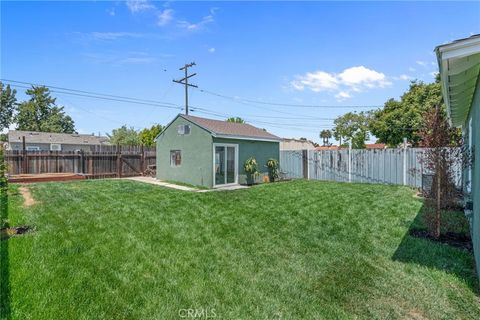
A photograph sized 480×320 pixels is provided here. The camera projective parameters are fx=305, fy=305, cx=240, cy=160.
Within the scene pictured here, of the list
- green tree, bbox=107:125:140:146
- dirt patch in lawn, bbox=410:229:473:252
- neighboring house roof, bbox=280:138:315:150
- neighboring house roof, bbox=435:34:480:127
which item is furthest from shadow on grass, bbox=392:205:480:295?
→ green tree, bbox=107:125:140:146

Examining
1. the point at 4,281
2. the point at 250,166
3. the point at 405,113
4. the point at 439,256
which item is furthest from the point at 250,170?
the point at 405,113

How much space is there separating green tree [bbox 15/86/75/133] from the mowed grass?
44.8m

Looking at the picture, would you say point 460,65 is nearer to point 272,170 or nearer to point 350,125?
point 272,170

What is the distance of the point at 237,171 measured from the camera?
51.5 ft

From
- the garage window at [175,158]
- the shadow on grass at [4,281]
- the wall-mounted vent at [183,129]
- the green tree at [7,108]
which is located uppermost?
the green tree at [7,108]

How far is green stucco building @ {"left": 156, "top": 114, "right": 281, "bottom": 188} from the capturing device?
14.6 m

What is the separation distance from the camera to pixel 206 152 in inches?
574

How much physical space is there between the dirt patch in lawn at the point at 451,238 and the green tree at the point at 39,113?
50.9 metres

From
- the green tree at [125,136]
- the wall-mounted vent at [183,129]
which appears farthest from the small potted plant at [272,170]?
the green tree at [125,136]

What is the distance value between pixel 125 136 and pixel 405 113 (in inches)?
1295

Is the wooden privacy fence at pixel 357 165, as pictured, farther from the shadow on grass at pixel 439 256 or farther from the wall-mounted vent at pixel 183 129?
the shadow on grass at pixel 439 256

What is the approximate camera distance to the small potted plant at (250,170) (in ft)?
52.0

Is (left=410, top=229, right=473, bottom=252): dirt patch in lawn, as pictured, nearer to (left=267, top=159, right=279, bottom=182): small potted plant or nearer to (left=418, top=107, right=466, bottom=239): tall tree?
(left=418, top=107, right=466, bottom=239): tall tree

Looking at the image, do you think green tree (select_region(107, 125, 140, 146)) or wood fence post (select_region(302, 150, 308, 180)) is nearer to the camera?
wood fence post (select_region(302, 150, 308, 180))
